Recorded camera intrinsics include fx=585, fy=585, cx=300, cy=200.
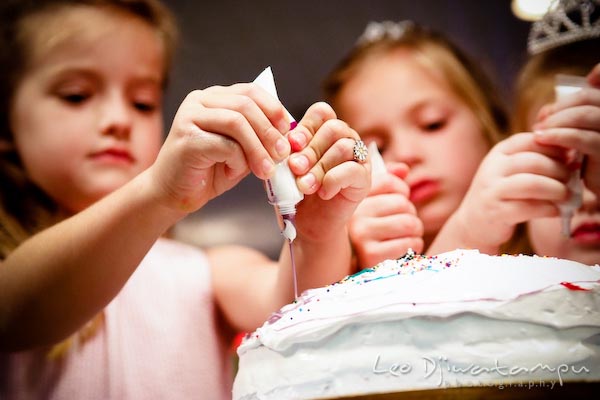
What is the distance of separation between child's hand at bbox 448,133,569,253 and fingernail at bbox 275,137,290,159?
0.75ft

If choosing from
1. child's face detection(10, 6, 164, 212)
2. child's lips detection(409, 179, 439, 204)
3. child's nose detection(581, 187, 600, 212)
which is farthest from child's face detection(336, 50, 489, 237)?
child's face detection(10, 6, 164, 212)

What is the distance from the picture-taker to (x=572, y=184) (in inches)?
21.3

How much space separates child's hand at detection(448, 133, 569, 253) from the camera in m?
0.54

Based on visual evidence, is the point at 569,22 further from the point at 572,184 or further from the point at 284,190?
the point at 284,190

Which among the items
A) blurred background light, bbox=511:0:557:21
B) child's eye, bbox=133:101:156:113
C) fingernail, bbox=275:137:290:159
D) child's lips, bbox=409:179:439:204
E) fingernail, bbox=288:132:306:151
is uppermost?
blurred background light, bbox=511:0:557:21

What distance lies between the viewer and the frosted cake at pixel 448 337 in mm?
349

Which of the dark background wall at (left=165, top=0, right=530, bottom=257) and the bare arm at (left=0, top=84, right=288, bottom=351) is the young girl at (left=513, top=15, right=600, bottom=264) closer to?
the dark background wall at (left=165, top=0, right=530, bottom=257)

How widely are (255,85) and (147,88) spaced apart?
0.67 ft

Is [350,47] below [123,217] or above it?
above

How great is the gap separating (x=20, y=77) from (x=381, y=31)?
0.42m

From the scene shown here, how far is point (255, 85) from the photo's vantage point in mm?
459

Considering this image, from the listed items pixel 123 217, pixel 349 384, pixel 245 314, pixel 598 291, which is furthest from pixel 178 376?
pixel 598 291

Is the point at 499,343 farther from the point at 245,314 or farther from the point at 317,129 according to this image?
the point at 245,314

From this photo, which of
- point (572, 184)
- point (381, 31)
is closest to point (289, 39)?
point (381, 31)
